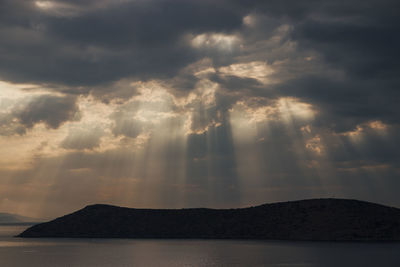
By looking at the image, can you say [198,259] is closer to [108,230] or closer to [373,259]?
[373,259]

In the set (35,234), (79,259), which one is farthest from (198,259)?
(35,234)

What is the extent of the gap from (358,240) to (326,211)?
18778 mm

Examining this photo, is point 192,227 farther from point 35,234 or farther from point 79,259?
point 79,259

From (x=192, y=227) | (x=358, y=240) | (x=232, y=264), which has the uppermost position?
(x=192, y=227)

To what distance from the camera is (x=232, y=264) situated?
60.3 metres

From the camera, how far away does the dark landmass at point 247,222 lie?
124 meters

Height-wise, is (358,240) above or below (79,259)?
above

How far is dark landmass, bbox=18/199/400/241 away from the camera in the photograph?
408 ft

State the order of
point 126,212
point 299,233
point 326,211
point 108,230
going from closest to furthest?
point 299,233, point 326,211, point 108,230, point 126,212

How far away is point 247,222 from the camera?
14025 centimetres

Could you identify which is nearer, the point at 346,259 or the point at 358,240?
the point at 346,259

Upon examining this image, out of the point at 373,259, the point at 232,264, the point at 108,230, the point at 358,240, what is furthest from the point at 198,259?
the point at 108,230

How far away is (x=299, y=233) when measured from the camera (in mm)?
126875

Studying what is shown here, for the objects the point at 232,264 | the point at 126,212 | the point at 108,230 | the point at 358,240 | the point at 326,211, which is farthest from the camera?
the point at 126,212
